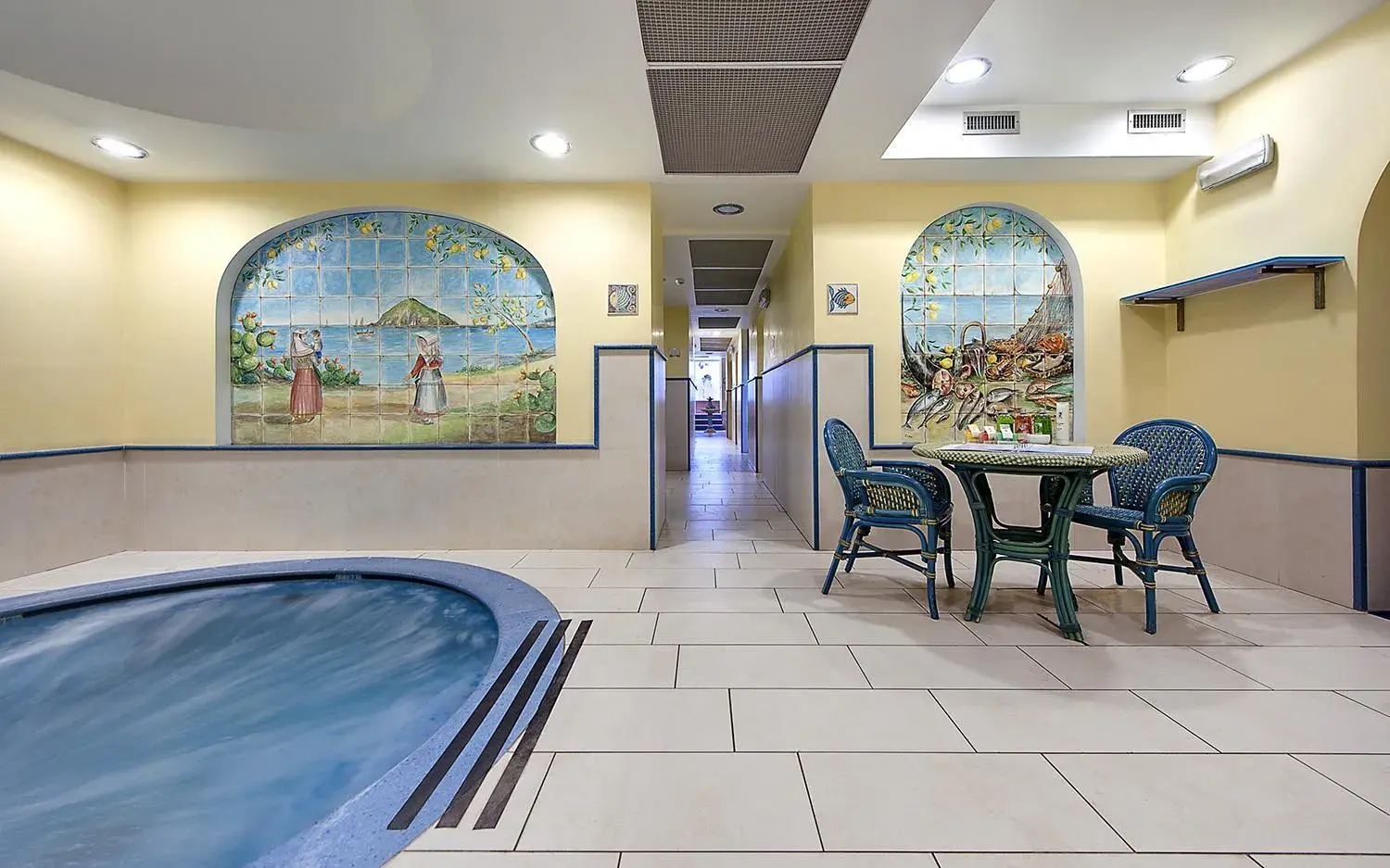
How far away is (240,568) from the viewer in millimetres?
3805

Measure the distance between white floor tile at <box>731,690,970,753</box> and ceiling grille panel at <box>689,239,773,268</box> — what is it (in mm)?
4748

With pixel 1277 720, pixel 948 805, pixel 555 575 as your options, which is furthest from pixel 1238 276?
pixel 555 575

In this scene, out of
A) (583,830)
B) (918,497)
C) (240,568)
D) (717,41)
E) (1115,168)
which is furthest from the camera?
(1115,168)

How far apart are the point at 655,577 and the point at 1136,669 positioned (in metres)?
2.48

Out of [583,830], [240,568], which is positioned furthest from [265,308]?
[583,830]

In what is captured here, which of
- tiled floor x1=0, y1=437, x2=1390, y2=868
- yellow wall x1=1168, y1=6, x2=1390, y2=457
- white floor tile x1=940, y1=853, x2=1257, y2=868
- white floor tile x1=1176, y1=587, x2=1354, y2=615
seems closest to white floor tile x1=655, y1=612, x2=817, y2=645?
tiled floor x1=0, y1=437, x2=1390, y2=868

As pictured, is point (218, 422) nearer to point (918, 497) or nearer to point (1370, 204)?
point (918, 497)

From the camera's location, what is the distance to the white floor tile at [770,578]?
3633 mm

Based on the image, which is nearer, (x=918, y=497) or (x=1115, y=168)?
(x=918, y=497)

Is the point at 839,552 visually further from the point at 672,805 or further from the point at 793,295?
the point at 793,295

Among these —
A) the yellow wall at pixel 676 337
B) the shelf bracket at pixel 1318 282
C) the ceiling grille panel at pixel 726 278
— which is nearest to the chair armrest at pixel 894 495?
the shelf bracket at pixel 1318 282

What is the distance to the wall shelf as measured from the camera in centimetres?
325

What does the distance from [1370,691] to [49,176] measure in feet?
24.7

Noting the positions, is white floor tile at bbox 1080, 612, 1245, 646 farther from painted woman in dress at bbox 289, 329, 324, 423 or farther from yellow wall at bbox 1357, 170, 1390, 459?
painted woman in dress at bbox 289, 329, 324, 423
